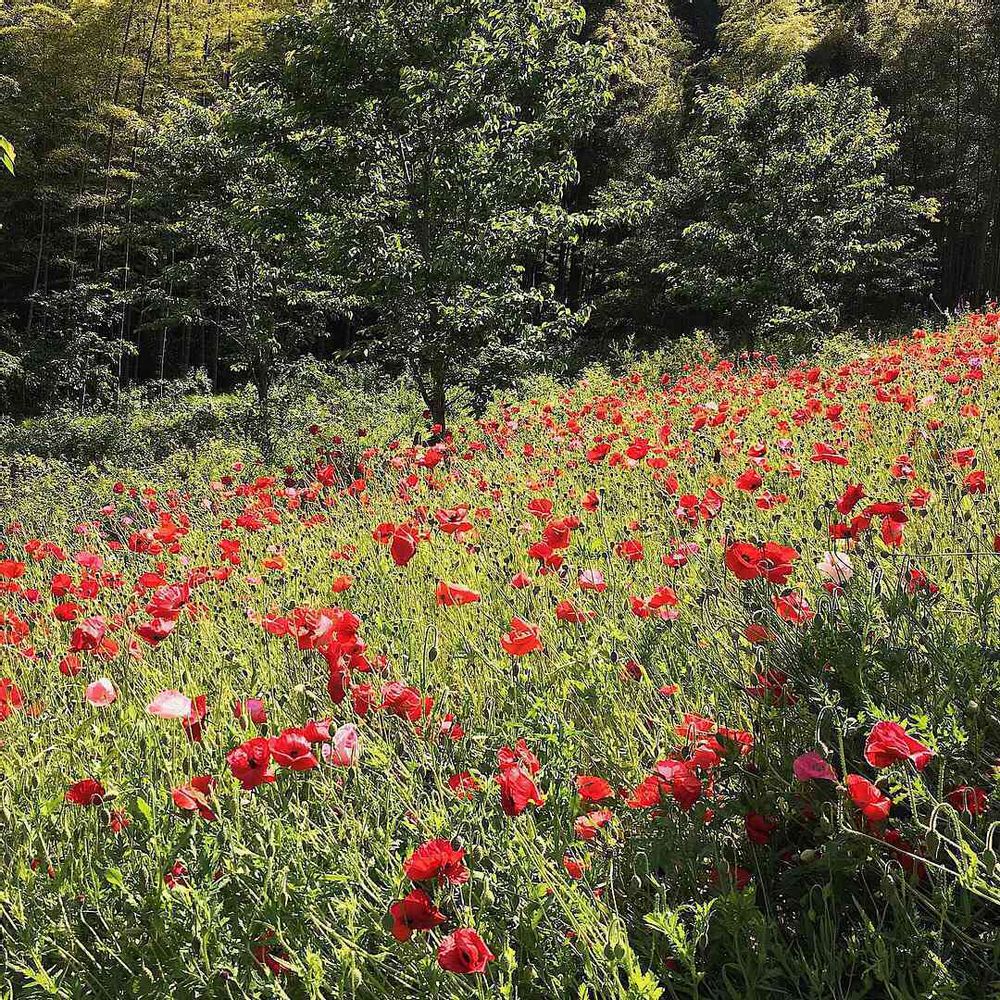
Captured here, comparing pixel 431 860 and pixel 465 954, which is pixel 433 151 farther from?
pixel 465 954

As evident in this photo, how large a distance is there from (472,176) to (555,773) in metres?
7.11

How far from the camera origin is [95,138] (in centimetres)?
2075

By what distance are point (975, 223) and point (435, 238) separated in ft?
62.9

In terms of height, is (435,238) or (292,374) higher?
(435,238)

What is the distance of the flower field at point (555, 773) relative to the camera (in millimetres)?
1096

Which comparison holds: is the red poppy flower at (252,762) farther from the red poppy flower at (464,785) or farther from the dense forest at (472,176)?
the dense forest at (472,176)

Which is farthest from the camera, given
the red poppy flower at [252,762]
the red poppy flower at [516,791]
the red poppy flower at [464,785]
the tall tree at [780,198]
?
the tall tree at [780,198]

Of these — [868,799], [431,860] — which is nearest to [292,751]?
[431,860]

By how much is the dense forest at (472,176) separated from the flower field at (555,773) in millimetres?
2154

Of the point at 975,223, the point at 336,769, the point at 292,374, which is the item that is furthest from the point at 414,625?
the point at 975,223

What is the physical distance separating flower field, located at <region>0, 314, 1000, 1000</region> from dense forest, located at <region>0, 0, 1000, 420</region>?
215 centimetres

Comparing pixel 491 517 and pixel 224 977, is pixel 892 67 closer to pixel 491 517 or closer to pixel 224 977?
pixel 491 517

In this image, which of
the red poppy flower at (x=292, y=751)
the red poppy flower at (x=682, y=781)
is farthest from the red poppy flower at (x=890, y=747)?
the red poppy flower at (x=292, y=751)

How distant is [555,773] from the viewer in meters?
1.45
